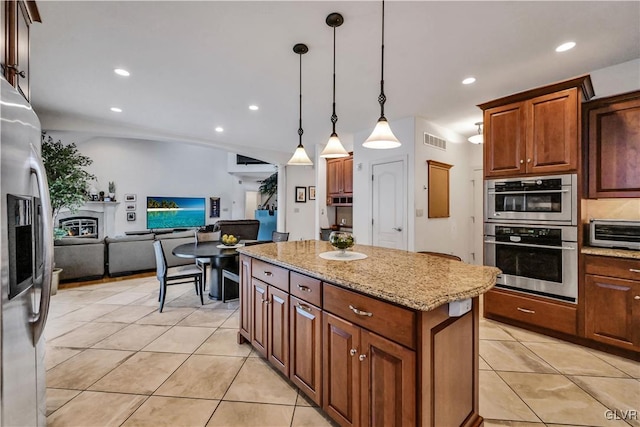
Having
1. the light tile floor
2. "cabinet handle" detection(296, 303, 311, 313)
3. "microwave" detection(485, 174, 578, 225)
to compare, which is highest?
"microwave" detection(485, 174, 578, 225)

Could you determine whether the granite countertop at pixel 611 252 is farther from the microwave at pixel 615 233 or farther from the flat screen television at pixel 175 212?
the flat screen television at pixel 175 212

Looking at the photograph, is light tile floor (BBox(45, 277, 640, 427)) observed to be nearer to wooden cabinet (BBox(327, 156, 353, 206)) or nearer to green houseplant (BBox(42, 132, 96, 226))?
green houseplant (BBox(42, 132, 96, 226))

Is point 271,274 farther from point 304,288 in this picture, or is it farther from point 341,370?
point 341,370

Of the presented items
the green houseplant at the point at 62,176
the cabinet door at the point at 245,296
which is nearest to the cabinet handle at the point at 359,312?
the cabinet door at the point at 245,296

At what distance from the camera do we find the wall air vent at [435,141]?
4409 mm

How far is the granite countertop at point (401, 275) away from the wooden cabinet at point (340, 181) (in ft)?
12.4

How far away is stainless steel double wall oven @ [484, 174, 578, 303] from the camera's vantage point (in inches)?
99.6

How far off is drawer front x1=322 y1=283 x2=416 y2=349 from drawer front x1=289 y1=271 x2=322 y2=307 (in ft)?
0.17

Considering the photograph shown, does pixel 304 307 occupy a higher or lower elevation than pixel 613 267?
lower

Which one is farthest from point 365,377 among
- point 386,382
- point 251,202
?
point 251,202

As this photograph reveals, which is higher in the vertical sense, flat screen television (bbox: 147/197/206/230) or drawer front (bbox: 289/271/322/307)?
flat screen television (bbox: 147/197/206/230)

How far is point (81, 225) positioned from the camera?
8008 millimetres

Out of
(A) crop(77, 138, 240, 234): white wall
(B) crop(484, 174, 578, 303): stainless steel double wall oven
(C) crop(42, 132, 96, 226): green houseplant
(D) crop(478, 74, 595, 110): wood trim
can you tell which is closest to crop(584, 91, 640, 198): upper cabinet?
(D) crop(478, 74, 595, 110): wood trim

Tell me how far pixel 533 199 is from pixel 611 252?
27.6 inches
